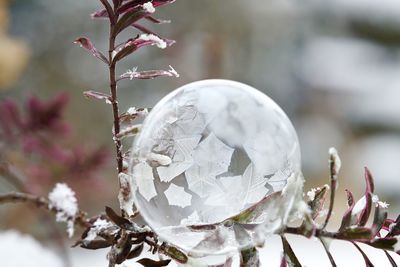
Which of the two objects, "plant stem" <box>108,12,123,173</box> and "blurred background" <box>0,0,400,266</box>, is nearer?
"plant stem" <box>108,12,123,173</box>

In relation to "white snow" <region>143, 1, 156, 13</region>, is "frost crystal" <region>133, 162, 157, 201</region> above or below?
below

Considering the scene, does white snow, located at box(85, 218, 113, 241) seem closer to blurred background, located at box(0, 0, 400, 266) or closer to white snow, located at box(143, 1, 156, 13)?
white snow, located at box(143, 1, 156, 13)

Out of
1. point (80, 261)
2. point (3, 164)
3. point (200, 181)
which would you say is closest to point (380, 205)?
point (200, 181)

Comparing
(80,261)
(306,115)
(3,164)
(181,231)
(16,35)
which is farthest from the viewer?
(306,115)

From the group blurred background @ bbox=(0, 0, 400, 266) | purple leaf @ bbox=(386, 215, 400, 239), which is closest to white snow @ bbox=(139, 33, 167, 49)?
purple leaf @ bbox=(386, 215, 400, 239)

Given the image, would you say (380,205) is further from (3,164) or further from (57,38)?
(57,38)

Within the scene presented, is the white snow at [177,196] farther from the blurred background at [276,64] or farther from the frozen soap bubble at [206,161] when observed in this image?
the blurred background at [276,64]
